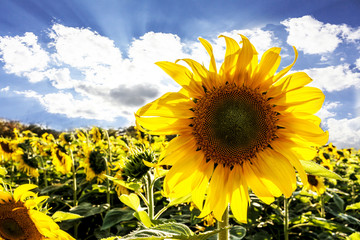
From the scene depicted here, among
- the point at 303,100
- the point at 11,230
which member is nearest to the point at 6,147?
the point at 11,230

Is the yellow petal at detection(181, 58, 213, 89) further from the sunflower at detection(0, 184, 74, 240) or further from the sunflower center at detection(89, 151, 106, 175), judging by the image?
the sunflower center at detection(89, 151, 106, 175)

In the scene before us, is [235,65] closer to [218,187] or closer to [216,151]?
[216,151]

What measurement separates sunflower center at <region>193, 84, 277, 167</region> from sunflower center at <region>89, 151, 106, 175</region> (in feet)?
10.4

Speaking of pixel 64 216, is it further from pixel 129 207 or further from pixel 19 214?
pixel 129 207

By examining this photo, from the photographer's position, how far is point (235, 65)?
5.17ft

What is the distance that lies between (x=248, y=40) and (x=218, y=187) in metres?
0.89

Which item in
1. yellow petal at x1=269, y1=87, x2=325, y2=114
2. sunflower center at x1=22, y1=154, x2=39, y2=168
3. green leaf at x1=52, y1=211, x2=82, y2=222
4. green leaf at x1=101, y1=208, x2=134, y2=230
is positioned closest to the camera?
yellow petal at x1=269, y1=87, x2=325, y2=114

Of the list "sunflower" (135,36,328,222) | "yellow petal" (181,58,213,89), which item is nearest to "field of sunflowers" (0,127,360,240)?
"sunflower" (135,36,328,222)

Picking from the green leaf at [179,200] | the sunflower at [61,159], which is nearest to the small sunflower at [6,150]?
the sunflower at [61,159]

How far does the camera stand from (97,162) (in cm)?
446

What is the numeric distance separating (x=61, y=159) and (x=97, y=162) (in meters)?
1.38

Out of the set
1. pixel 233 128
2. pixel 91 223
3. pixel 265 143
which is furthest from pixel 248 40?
pixel 91 223

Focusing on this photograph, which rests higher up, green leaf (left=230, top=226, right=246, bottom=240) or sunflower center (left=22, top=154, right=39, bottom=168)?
sunflower center (left=22, top=154, right=39, bottom=168)

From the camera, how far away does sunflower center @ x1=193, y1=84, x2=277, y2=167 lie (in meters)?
1.63
